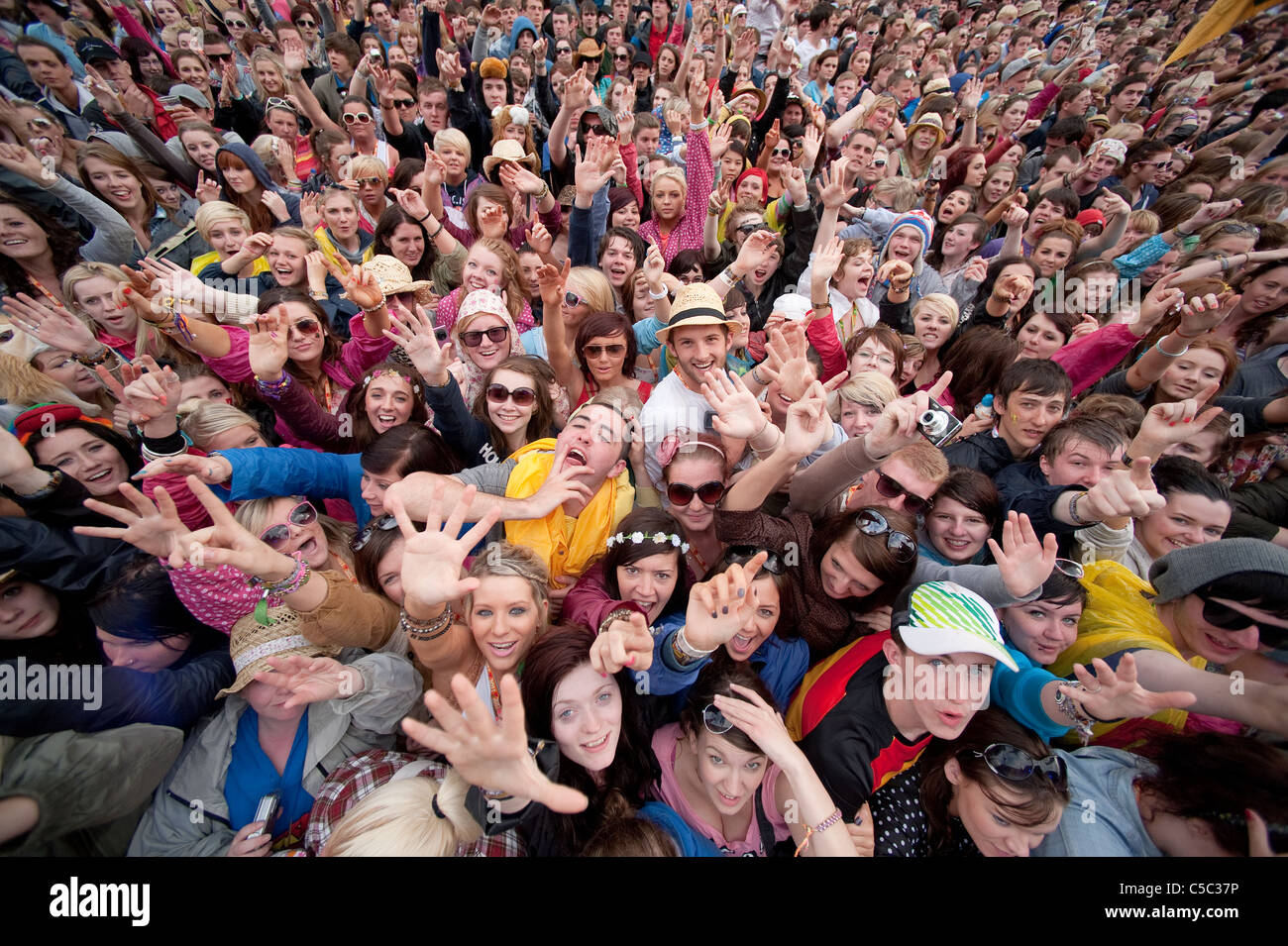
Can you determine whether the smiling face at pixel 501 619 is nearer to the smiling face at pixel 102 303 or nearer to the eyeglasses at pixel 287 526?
the eyeglasses at pixel 287 526

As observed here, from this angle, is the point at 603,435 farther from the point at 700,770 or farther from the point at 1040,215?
the point at 1040,215

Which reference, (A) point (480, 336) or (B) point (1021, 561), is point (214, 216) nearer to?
(A) point (480, 336)

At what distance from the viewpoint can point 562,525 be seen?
266 centimetres

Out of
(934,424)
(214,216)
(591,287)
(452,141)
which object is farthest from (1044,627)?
(452,141)

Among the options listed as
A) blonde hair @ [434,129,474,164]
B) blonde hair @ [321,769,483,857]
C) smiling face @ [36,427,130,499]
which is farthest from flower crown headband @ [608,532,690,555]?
blonde hair @ [434,129,474,164]

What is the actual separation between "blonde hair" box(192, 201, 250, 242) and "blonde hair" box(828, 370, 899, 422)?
17.2 feet

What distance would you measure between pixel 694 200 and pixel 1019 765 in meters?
5.31

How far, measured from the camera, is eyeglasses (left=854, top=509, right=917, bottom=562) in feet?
7.31

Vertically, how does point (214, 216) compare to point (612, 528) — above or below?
above

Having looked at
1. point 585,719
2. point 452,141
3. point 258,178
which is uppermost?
point 452,141

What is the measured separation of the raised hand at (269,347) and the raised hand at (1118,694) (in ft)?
13.9

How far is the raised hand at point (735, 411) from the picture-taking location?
2.48m

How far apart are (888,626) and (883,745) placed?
63cm
